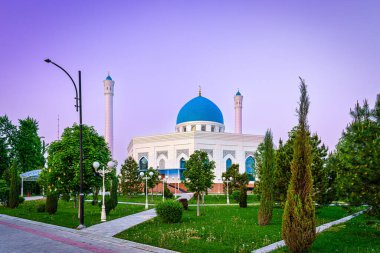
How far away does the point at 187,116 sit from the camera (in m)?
68.4

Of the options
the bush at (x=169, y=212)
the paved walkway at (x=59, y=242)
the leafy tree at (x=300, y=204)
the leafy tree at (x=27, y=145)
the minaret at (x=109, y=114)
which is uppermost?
the minaret at (x=109, y=114)

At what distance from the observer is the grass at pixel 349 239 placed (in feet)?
36.8

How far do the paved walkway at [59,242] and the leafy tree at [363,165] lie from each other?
6.64 meters

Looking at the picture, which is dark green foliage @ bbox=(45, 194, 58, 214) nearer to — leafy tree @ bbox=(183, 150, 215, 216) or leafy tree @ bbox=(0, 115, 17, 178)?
leafy tree @ bbox=(183, 150, 215, 216)

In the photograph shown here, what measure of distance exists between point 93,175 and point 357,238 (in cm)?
1458

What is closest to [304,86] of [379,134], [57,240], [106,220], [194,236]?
Answer: [379,134]

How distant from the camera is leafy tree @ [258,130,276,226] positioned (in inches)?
679

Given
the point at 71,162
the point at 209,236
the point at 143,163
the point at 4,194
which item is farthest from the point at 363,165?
the point at 143,163

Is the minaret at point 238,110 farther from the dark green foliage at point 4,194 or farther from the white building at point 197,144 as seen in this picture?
the dark green foliage at point 4,194

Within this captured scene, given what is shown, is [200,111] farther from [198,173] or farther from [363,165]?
[363,165]

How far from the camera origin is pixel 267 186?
1758cm

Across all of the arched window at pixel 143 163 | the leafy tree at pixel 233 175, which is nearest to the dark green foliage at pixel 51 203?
the leafy tree at pixel 233 175

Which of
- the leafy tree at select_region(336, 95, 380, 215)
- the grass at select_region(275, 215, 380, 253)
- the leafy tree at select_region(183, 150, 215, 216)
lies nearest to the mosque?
the leafy tree at select_region(183, 150, 215, 216)

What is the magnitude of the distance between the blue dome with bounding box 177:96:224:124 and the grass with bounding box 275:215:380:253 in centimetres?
5122
